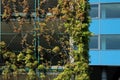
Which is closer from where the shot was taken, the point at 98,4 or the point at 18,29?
the point at 18,29

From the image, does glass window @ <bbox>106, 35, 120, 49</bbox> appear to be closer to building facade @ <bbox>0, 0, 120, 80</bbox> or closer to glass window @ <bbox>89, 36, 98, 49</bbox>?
building facade @ <bbox>0, 0, 120, 80</bbox>

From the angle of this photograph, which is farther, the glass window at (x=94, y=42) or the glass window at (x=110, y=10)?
the glass window at (x=110, y=10)

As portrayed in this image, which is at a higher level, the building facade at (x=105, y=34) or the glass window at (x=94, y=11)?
the glass window at (x=94, y=11)

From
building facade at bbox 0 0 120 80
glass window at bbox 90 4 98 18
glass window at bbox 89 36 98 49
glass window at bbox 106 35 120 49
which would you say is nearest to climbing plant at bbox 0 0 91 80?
building facade at bbox 0 0 120 80

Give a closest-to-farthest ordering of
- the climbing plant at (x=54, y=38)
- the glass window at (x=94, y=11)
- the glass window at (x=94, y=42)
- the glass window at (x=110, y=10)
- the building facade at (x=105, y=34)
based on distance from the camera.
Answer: the climbing plant at (x=54, y=38), the building facade at (x=105, y=34), the glass window at (x=94, y=42), the glass window at (x=94, y=11), the glass window at (x=110, y=10)

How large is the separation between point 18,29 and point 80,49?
212 cm

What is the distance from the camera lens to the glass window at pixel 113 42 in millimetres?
38781

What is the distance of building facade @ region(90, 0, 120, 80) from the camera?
1516 inches

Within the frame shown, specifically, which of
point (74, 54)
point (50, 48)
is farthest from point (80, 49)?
point (50, 48)

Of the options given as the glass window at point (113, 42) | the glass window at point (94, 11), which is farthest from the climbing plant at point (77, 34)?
the glass window at point (94, 11)

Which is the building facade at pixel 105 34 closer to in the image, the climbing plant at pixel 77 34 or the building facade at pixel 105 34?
the building facade at pixel 105 34

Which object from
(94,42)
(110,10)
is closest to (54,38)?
(94,42)

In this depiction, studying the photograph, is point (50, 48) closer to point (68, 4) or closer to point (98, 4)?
point (68, 4)

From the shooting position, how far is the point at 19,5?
18.7 meters
